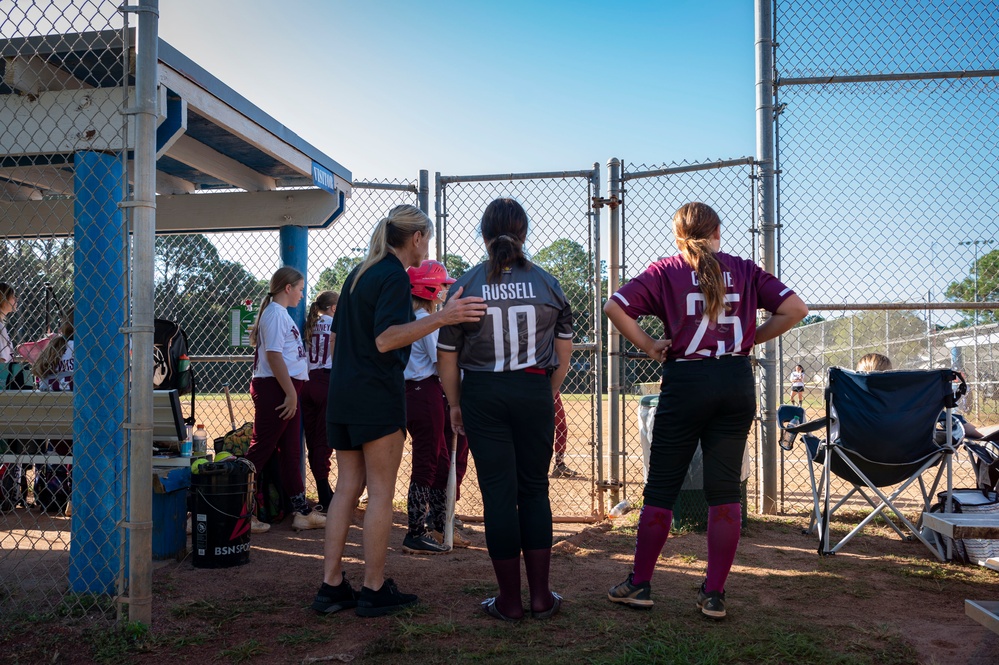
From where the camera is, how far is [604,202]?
6.20m

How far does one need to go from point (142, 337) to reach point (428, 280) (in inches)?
75.4

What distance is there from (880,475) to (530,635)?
10.1 ft

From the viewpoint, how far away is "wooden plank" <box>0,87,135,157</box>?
13.1 ft

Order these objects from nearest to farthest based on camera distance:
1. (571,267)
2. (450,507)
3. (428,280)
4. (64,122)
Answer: (64,122), (428,280), (450,507), (571,267)

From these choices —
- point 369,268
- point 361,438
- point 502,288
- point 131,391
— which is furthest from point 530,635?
point 131,391

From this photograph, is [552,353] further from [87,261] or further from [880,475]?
[880,475]

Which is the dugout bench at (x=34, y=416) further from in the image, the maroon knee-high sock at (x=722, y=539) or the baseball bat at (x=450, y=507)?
the maroon knee-high sock at (x=722, y=539)

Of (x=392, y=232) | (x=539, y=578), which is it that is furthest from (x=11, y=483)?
(x=539, y=578)

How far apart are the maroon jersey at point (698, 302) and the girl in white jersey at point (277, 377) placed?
111 inches

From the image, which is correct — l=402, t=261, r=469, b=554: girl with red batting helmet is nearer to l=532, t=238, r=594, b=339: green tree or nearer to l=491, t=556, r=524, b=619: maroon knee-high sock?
l=491, t=556, r=524, b=619: maroon knee-high sock

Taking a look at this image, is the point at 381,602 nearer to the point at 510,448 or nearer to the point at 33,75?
the point at 510,448

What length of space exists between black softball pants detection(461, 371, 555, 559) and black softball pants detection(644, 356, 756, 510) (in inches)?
23.4

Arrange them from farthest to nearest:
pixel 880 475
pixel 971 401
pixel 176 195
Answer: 1. pixel 971 401
2. pixel 176 195
3. pixel 880 475

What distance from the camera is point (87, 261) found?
13.2 ft
